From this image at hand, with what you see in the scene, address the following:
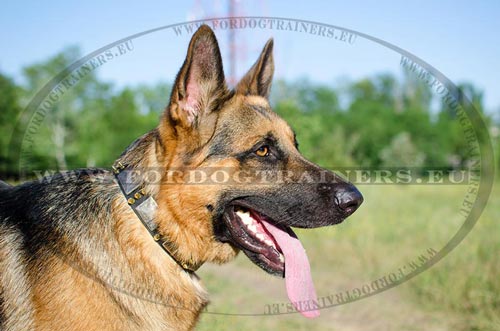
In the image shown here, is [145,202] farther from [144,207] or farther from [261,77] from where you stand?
[261,77]

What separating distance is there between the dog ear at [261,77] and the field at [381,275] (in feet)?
9.00

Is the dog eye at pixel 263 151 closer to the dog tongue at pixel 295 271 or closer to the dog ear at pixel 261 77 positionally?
the dog tongue at pixel 295 271

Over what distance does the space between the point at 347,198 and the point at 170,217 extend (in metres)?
1.34

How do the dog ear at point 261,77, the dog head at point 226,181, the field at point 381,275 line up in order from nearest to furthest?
the dog head at point 226,181 → the dog ear at point 261,77 → the field at point 381,275

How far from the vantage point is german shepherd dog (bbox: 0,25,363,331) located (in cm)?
310

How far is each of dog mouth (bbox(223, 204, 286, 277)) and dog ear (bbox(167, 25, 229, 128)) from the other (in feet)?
2.65

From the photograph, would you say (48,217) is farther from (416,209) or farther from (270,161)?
(416,209)

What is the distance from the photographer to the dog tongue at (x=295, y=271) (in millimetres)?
3689

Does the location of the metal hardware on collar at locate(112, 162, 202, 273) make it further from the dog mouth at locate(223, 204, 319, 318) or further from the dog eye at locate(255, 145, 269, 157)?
the dog eye at locate(255, 145, 269, 157)

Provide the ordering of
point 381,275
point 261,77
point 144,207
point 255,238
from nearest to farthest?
1. point 144,207
2. point 255,238
3. point 261,77
4. point 381,275

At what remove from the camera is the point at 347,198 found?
3.51 meters

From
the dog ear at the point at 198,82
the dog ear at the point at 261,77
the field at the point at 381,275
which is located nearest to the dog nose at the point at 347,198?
the dog ear at the point at 198,82

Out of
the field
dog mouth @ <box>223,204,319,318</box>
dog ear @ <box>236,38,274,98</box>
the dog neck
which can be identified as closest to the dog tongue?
dog mouth @ <box>223,204,319,318</box>

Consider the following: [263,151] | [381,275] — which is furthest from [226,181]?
[381,275]
